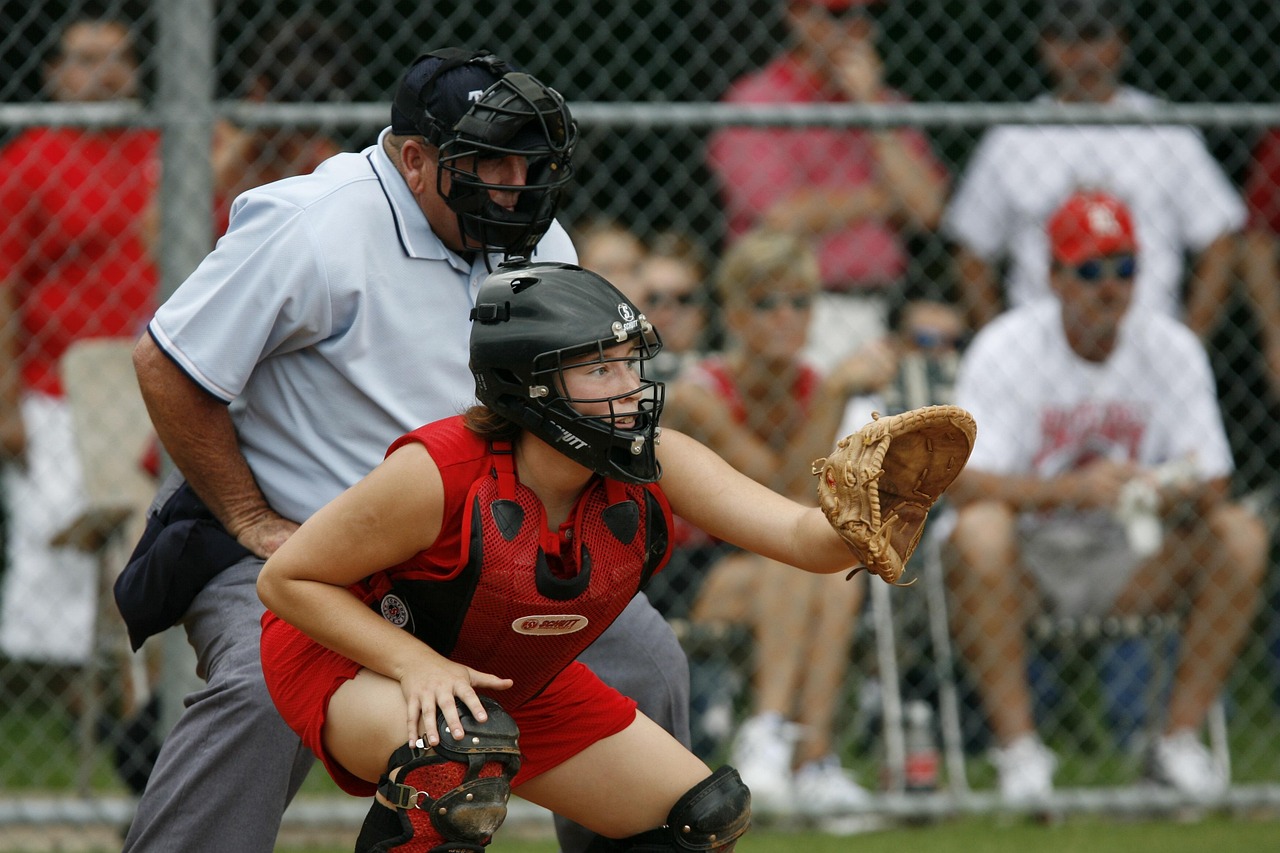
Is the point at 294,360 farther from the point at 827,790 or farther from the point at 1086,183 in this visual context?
the point at 1086,183

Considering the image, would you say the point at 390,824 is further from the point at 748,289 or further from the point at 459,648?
the point at 748,289

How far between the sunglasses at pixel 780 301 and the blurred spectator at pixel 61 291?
186cm

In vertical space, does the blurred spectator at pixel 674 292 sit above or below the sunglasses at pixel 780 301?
below

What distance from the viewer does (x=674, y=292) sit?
5.42 metres

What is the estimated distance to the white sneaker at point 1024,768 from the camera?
4.69 metres

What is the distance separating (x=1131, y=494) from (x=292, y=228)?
2.91 metres

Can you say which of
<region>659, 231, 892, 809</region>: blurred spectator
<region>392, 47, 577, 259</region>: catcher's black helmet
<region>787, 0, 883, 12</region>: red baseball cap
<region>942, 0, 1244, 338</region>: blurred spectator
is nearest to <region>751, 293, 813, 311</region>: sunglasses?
<region>659, 231, 892, 809</region>: blurred spectator

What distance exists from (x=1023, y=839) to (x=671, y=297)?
206 centimetres

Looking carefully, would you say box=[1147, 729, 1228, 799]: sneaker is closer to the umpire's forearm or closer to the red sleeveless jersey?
the red sleeveless jersey

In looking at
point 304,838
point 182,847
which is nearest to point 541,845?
point 304,838

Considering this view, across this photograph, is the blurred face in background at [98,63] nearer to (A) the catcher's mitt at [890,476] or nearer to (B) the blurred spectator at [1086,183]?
(B) the blurred spectator at [1086,183]

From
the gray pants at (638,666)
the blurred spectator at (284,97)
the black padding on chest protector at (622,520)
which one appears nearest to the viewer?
the black padding on chest protector at (622,520)

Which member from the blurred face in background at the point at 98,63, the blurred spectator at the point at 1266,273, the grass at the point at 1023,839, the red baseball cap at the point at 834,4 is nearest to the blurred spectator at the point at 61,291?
the blurred face in background at the point at 98,63

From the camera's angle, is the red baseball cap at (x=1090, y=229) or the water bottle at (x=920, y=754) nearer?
the water bottle at (x=920, y=754)
